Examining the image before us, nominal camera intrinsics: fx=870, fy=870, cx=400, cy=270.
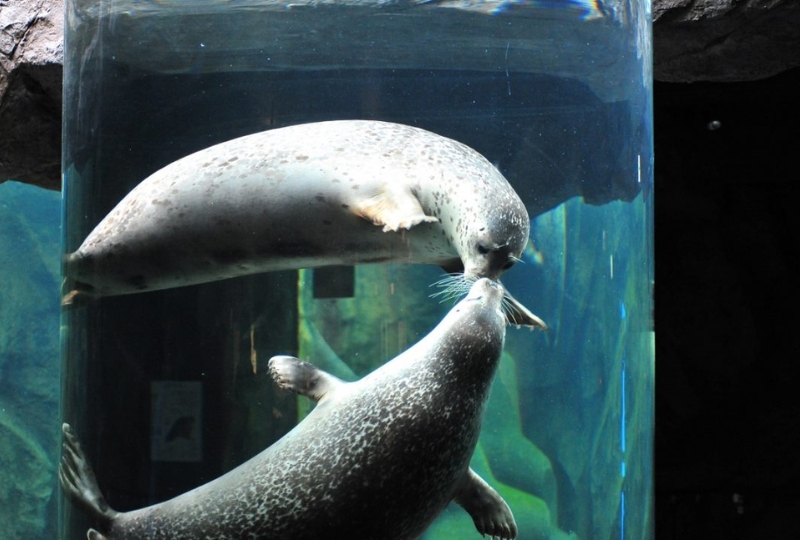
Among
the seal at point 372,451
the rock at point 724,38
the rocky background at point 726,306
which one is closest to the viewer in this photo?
the seal at point 372,451

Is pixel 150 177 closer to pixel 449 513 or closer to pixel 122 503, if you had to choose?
pixel 122 503

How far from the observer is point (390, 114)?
5.21 feet

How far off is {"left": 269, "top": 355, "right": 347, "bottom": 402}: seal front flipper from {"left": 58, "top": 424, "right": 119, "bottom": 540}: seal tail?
412 millimetres

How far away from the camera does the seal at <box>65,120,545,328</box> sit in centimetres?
148

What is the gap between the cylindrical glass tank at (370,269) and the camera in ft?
4.87

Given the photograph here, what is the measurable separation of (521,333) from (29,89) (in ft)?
7.02

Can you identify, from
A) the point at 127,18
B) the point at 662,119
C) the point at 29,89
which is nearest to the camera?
the point at 127,18

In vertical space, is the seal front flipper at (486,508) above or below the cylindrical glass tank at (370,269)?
below

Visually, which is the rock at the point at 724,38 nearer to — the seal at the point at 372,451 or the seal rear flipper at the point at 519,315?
the seal rear flipper at the point at 519,315

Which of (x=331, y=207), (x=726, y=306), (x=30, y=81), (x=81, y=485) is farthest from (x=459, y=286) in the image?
(x=726, y=306)

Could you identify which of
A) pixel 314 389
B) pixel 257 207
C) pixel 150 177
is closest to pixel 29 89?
pixel 150 177

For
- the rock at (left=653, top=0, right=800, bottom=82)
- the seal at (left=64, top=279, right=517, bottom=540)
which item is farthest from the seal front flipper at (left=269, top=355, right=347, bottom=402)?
the rock at (left=653, top=0, right=800, bottom=82)

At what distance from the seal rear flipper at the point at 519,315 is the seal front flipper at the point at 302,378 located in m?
0.34

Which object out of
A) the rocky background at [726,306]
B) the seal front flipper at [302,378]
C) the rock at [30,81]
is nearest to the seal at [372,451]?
the seal front flipper at [302,378]
